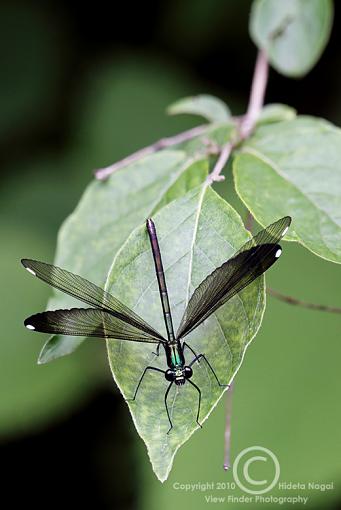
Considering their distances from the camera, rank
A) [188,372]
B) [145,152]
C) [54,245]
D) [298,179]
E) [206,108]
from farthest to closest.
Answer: [54,245] → [206,108] → [145,152] → [298,179] → [188,372]

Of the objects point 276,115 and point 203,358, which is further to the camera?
point 276,115

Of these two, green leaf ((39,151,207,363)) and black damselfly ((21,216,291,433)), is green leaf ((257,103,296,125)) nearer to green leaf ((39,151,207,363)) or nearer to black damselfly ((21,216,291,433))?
green leaf ((39,151,207,363))

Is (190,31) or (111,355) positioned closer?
(111,355)

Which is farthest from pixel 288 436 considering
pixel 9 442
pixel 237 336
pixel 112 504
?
pixel 237 336

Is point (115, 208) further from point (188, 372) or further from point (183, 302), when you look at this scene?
point (188, 372)

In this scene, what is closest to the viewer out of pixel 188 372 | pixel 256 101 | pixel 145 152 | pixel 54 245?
pixel 188 372

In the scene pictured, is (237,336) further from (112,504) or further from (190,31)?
(190,31)

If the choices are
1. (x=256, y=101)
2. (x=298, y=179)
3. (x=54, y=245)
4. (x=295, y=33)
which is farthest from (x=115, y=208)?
(x=54, y=245)

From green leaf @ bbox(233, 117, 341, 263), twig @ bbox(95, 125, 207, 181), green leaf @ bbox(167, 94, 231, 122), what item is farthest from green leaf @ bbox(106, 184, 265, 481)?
green leaf @ bbox(167, 94, 231, 122)
